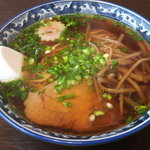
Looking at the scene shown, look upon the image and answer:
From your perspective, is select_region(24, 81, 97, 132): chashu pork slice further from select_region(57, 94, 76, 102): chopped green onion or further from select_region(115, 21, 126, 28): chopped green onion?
select_region(115, 21, 126, 28): chopped green onion

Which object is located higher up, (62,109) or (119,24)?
(119,24)

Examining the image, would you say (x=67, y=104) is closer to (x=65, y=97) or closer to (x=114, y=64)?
(x=65, y=97)

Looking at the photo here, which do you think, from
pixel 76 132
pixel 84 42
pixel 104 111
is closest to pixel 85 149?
pixel 76 132

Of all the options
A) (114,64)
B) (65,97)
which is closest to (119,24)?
(114,64)

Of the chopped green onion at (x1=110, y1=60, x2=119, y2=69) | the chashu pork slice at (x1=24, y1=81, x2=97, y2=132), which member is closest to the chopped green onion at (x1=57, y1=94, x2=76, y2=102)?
the chashu pork slice at (x1=24, y1=81, x2=97, y2=132)

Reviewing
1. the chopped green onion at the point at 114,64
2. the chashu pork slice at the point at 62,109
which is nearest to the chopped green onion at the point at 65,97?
the chashu pork slice at the point at 62,109

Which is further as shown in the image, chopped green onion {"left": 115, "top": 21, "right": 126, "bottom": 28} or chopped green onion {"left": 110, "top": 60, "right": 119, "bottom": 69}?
chopped green onion {"left": 115, "top": 21, "right": 126, "bottom": 28}

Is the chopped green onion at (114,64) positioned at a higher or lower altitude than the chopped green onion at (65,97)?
higher

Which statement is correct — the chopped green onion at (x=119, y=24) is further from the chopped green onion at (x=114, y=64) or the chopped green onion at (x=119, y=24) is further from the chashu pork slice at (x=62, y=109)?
the chashu pork slice at (x=62, y=109)

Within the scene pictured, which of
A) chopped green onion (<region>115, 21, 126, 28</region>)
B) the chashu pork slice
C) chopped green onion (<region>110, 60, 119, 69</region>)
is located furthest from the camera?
chopped green onion (<region>115, 21, 126, 28</region>)

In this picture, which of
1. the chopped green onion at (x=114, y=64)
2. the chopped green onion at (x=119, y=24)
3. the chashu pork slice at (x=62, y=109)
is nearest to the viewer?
the chashu pork slice at (x=62, y=109)

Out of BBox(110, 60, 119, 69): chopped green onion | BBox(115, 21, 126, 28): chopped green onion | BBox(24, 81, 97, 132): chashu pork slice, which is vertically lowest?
BBox(24, 81, 97, 132): chashu pork slice

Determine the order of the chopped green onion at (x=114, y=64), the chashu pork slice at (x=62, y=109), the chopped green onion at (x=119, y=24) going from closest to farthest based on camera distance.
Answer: the chashu pork slice at (x=62, y=109)
the chopped green onion at (x=114, y=64)
the chopped green onion at (x=119, y=24)

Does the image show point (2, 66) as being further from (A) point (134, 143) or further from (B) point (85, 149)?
(A) point (134, 143)
